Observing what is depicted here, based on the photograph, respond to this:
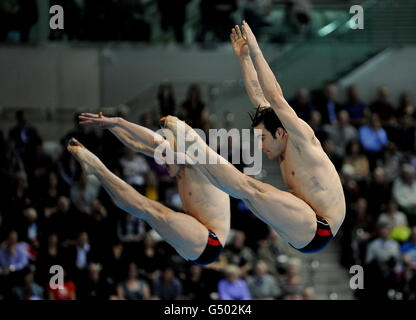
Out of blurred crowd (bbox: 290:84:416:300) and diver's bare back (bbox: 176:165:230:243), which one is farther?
blurred crowd (bbox: 290:84:416:300)

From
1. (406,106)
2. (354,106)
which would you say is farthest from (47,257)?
(406,106)

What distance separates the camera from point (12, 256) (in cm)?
912

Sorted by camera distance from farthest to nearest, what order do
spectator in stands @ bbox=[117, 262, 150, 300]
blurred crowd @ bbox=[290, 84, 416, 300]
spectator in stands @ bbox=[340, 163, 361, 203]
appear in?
spectator in stands @ bbox=[340, 163, 361, 203] < blurred crowd @ bbox=[290, 84, 416, 300] < spectator in stands @ bbox=[117, 262, 150, 300]

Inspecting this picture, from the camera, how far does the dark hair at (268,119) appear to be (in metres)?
5.83

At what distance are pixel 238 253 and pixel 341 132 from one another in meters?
2.59

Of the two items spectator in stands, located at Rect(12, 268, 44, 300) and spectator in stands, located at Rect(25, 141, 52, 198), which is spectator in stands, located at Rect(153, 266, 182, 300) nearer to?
spectator in stands, located at Rect(12, 268, 44, 300)

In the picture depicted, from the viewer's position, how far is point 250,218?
32.9 feet

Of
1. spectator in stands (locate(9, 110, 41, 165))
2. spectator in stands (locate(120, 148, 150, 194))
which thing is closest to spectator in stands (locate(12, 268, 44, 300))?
spectator in stands (locate(120, 148, 150, 194))

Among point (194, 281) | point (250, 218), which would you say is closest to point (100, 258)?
point (194, 281)

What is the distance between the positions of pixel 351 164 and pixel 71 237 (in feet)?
13.7

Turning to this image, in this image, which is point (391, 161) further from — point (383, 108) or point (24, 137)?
point (24, 137)

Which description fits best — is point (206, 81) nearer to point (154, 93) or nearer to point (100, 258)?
point (154, 93)

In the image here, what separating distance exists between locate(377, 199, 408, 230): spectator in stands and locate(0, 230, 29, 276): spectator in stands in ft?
15.4

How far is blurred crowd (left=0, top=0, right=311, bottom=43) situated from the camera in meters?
11.2
